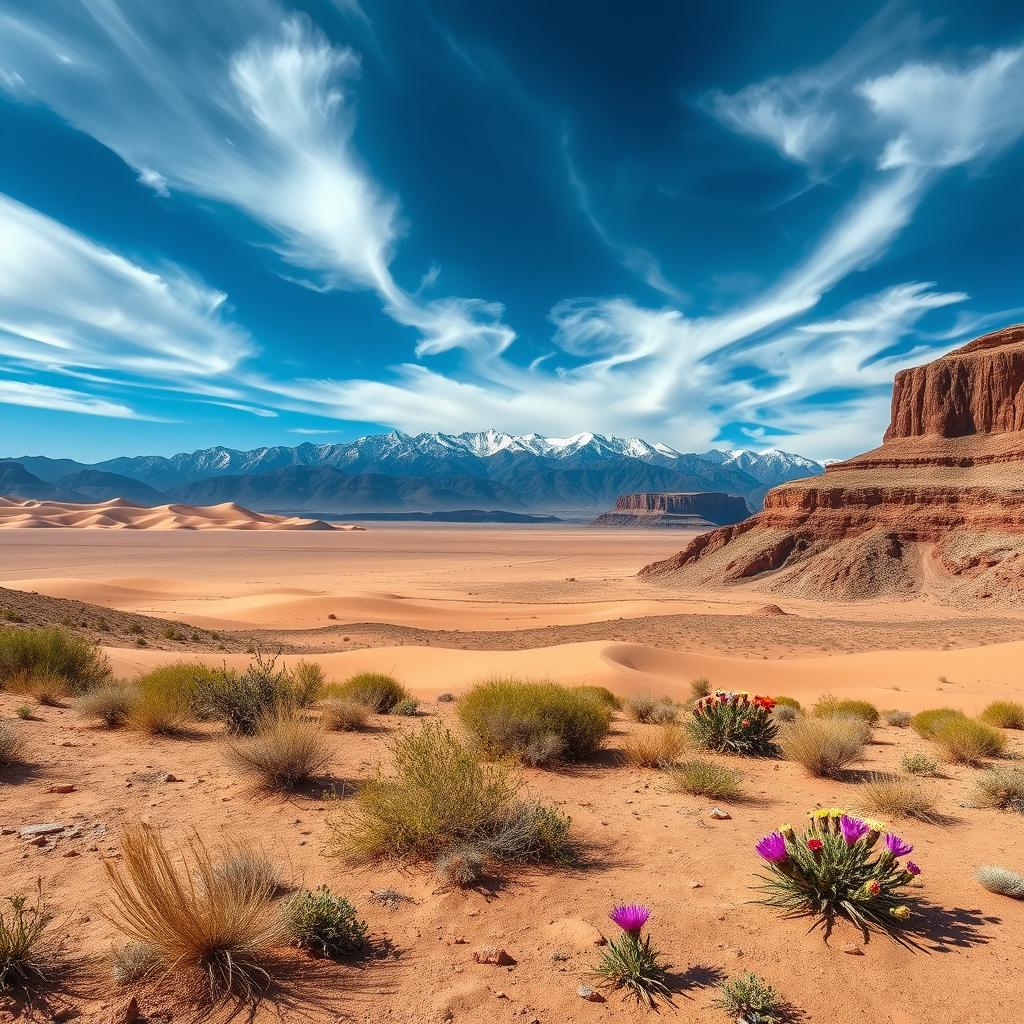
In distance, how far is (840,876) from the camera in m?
4.12

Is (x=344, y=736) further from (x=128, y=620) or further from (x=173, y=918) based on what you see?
(x=128, y=620)

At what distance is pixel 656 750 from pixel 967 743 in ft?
14.4

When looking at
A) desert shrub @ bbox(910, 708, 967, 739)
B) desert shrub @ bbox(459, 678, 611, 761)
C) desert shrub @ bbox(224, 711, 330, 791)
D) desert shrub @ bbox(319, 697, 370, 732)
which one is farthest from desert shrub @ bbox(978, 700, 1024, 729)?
desert shrub @ bbox(224, 711, 330, 791)

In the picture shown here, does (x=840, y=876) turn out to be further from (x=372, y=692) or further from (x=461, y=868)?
(x=372, y=692)

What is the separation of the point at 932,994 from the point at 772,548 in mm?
50660

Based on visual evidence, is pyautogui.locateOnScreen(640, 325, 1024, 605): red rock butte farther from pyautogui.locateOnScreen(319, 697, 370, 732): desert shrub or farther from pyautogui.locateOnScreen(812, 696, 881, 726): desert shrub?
pyautogui.locateOnScreen(319, 697, 370, 732): desert shrub

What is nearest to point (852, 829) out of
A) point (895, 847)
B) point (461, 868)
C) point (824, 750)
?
point (895, 847)

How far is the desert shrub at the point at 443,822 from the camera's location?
4.82 m

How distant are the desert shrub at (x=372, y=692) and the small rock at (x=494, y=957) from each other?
7.48 metres

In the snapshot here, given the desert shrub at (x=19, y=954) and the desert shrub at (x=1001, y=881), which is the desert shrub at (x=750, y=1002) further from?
the desert shrub at (x=19, y=954)

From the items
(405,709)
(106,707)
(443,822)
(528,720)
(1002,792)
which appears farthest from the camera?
(405,709)

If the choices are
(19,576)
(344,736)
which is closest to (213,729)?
(344,736)

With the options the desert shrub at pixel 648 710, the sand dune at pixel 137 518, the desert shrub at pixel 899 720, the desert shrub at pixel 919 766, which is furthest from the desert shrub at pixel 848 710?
the sand dune at pixel 137 518

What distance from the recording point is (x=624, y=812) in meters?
A: 6.09
